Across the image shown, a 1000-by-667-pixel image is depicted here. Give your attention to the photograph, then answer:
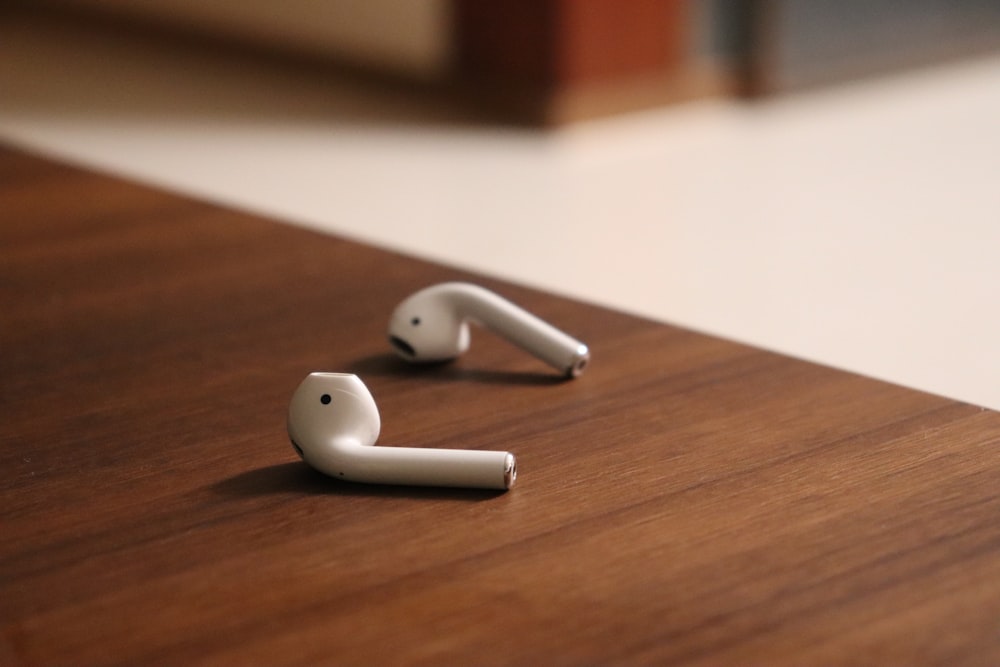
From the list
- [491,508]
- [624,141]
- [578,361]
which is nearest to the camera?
[491,508]

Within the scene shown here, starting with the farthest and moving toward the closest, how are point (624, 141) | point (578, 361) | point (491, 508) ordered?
point (624, 141)
point (578, 361)
point (491, 508)

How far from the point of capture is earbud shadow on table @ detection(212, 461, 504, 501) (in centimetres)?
77

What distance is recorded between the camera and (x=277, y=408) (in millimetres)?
921

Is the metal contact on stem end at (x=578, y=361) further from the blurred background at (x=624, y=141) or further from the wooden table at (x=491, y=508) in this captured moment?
the blurred background at (x=624, y=141)

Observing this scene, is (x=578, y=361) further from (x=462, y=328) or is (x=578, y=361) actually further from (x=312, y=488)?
(x=312, y=488)

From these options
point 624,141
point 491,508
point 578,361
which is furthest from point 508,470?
point 624,141

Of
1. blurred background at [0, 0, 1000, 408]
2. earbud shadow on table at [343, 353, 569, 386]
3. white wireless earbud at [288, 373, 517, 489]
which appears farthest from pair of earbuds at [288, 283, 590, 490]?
blurred background at [0, 0, 1000, 408]

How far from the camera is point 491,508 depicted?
750mm

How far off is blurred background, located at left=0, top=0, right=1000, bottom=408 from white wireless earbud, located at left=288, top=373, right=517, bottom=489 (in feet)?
3.41

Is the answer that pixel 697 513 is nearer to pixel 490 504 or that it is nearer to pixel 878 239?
pixel 490 504

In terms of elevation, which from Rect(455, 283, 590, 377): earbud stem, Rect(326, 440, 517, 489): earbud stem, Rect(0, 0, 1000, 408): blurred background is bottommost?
Rect(0, 0, 1000, 408): blurred background

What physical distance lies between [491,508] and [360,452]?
9 cm

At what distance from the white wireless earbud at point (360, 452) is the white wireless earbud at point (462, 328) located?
17 centimetres

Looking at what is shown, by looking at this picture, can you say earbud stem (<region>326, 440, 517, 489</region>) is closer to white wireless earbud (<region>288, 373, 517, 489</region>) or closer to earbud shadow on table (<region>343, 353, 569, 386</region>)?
white wireless earbud (<region>288, 373, 517, 489</region>)
